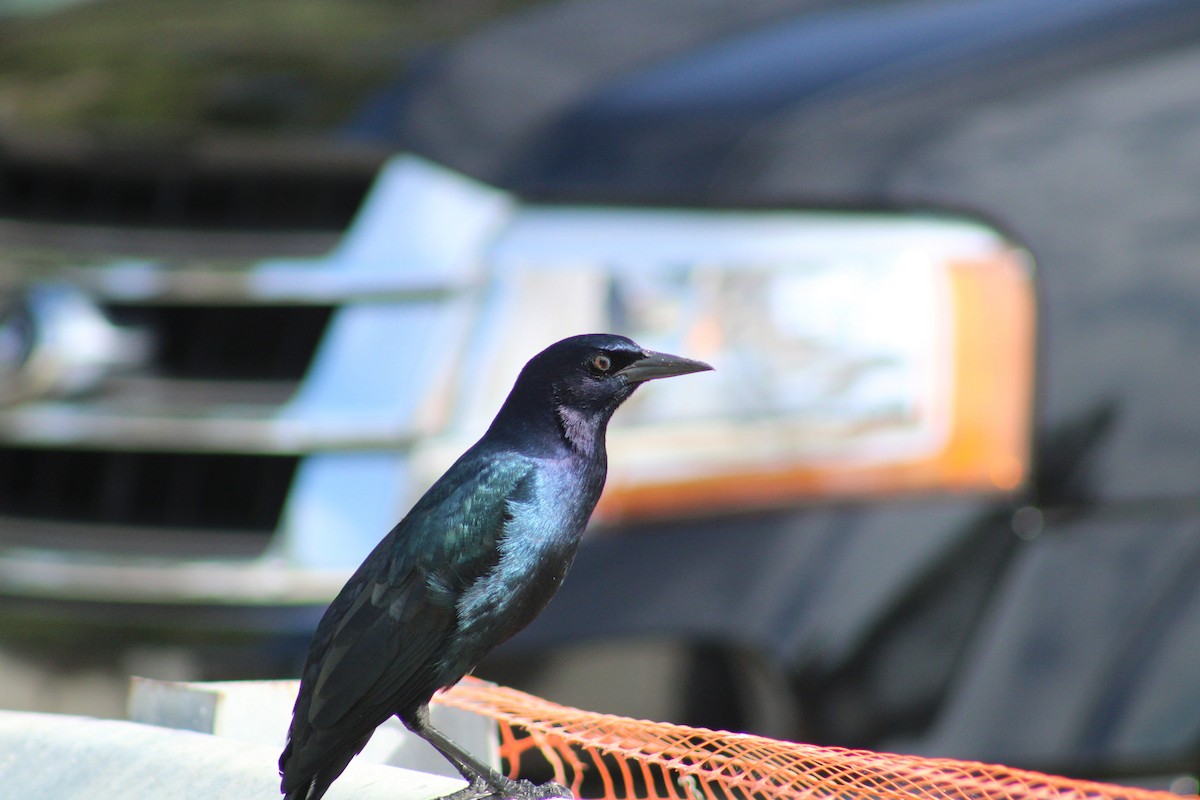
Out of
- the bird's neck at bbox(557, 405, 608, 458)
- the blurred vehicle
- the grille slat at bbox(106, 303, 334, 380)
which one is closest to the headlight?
the blurred vehicle

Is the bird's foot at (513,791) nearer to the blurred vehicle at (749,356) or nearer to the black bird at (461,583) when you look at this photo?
the black bird at (461,583)

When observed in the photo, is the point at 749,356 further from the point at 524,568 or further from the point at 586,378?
the point at 524,568

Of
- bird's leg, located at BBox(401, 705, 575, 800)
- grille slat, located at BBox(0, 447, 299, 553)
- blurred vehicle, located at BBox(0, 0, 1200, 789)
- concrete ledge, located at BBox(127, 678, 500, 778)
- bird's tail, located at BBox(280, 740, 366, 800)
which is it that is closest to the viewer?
bird's tail, located at BBox(280, 740, 366, 800)

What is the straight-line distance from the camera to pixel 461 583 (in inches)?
62.2

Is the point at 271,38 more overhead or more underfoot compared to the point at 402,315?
more overhead

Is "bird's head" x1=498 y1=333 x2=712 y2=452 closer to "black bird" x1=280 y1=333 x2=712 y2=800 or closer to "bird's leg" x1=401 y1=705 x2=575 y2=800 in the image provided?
"black bird" x1=280 y1=333 x2=712 y2=800

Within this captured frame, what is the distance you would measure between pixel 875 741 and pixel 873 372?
55 cm

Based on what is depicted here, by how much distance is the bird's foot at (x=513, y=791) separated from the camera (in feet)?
5.14

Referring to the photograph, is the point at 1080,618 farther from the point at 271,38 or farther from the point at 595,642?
the point at 271,38

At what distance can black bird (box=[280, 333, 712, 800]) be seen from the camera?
61.4 inches

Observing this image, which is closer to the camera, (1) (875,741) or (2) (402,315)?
(1) (875,741)

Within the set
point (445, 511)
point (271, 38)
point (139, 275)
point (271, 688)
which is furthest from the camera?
point (271, 38)

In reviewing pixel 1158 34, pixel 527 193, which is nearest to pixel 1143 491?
pixel 1158 34

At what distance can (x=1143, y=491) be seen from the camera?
2.55 metres
